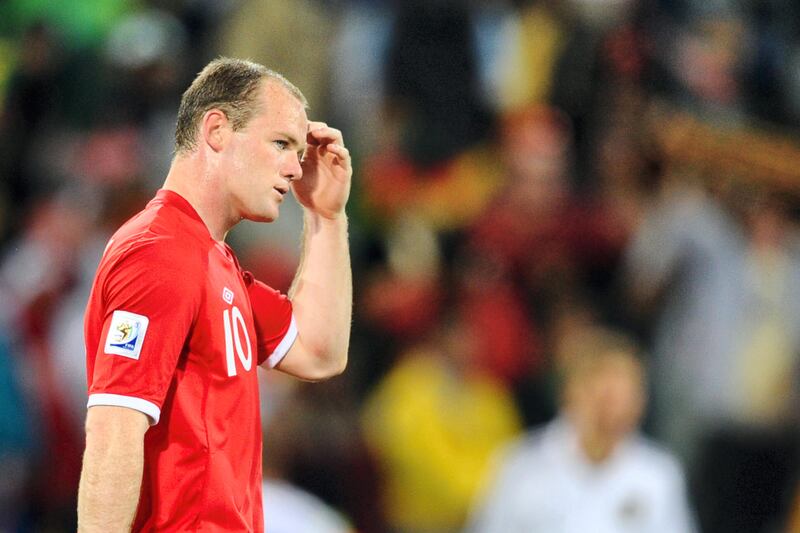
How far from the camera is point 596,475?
6.39 m

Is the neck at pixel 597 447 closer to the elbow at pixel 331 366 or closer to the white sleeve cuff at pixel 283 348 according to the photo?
the elbow at pixel 331 366

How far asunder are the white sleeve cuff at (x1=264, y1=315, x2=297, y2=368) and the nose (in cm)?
54

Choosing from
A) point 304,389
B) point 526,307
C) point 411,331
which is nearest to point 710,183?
point 526,307

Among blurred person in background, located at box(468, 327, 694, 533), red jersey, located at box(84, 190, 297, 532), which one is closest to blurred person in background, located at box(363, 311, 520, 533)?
blurred person in background, located at box(468, 327, 694, 533)

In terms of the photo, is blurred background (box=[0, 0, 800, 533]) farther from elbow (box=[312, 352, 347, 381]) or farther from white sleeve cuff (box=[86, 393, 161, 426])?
white sleeve cuff (box=[86, 393, 161, 426])

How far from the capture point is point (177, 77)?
29.5ft

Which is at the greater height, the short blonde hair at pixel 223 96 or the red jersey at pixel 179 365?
the short blonde hair at pixel 223 96

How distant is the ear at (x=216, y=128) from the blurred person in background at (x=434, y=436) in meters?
4.43

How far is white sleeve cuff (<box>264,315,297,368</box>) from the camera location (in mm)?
3785

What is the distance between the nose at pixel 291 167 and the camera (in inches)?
134

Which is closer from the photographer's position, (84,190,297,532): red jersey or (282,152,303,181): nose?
(84,190,297,532): red jersey

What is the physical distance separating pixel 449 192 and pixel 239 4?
1.84 metres

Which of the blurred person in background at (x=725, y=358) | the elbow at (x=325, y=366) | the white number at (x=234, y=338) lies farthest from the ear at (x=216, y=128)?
the blurred person in background at (x=725, y=358)

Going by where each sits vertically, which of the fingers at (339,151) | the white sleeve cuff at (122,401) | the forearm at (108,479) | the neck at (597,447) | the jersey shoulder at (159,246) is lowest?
the neck at (597,447)
